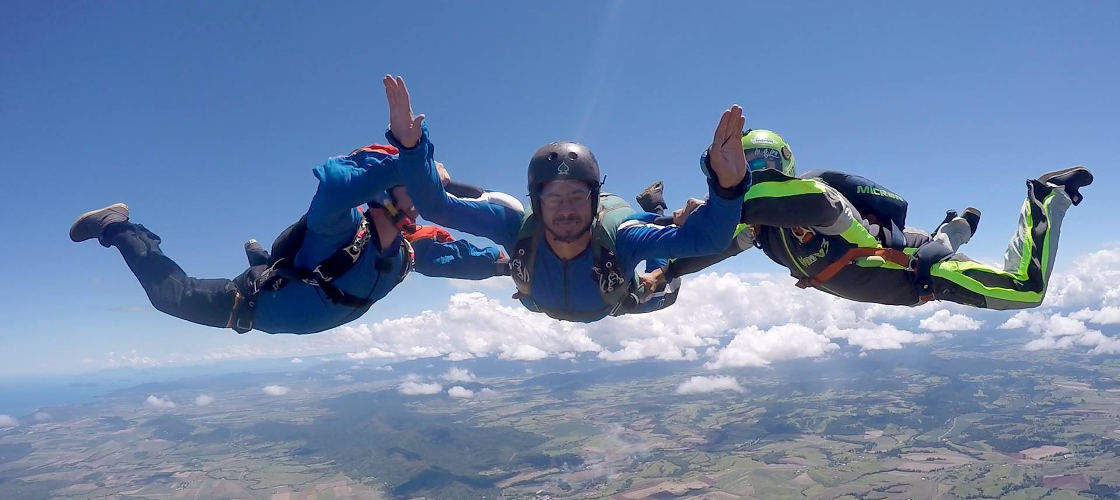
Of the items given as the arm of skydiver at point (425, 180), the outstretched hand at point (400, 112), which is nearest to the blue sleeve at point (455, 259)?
the arm of skydiver at point (425, 180)

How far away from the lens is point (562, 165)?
450cm

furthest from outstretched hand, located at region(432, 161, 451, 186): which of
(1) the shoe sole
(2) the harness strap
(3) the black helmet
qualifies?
(1) the shoe sole

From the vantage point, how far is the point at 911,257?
16.6 feet

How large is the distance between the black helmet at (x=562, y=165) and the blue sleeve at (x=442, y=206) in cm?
49

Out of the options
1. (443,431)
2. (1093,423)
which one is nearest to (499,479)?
(443,431)

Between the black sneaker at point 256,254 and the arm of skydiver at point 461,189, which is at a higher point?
the arm of skydiver at point 461,189

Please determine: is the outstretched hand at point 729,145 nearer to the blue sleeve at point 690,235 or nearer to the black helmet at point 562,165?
the blue sleeve at point 690,235

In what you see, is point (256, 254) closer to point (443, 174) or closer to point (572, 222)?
point (443, 174)

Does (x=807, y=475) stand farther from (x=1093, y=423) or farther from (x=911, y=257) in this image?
(x=911, y=257)

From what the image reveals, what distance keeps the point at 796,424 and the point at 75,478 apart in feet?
608

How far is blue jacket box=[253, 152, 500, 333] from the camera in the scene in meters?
4.21

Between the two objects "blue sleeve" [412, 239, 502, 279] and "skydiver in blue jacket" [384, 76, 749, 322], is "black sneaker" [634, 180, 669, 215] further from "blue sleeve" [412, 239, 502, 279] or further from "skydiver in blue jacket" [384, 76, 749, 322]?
"blue sleeve" [412, 239, 502, 279]

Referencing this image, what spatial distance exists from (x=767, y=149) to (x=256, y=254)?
5490mm

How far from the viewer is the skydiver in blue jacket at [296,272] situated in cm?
481
